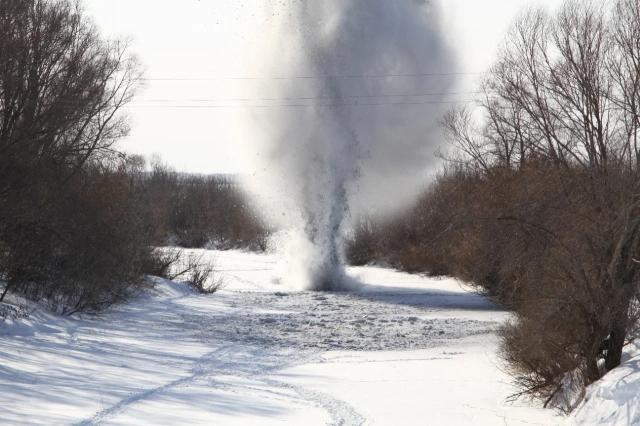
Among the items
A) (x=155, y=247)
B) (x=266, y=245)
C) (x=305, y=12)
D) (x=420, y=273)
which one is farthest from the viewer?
(x=266, y=245)

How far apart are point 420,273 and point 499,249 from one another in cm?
3572

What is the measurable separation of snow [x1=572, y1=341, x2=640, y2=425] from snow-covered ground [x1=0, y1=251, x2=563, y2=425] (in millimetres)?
1007

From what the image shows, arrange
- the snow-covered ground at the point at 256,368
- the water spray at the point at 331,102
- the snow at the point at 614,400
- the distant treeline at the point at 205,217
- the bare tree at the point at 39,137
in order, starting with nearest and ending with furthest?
the snow at the point at 614,400 < the snow-covered ground at the point at 256,368 < the bare tree at the point at 39,137 < the water spray at the point at 331,102 < the distant treeline at the point at 205,217

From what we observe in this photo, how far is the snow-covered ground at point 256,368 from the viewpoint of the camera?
12320 millimetres

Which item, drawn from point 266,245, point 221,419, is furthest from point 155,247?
point 266,245

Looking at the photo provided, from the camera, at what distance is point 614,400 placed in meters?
10.5

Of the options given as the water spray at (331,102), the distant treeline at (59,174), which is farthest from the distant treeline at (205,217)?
the distant treeline at (59,174)

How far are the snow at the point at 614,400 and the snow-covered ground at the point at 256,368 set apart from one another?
1.01 metres

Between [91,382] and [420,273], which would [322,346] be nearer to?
→ [91,382]

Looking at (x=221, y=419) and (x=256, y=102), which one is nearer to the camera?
(x=221, y=419)

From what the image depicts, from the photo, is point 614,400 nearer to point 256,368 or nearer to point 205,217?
point 256,368

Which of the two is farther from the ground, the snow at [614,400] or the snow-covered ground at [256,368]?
the snow at [614,400]

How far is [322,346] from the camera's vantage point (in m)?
21.0

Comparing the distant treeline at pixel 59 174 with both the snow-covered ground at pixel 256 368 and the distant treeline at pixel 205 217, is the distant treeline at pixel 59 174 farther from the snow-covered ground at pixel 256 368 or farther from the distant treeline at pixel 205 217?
the distant treeline at pixel 205 217
